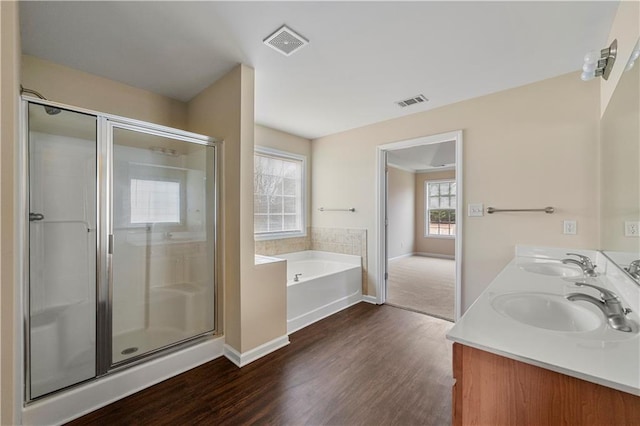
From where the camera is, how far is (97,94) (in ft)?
7.76

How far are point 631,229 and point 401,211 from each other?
5788 millimetres

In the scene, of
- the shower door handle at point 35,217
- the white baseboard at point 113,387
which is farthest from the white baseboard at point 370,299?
the shower door handle at point 35,217

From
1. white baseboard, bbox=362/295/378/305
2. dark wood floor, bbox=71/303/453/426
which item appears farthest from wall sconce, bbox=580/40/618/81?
white baseboard, bbox=362/295/378/305

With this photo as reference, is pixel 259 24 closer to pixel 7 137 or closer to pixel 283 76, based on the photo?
pixel 283 76

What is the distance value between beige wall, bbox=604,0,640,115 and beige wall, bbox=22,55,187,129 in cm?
350

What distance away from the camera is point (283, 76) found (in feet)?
7.87

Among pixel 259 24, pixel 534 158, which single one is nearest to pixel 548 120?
pixel 534 158

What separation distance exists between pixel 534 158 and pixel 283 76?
2435 mm

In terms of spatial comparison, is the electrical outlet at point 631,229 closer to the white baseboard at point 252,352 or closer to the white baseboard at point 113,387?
the white baseboard at point 252,352

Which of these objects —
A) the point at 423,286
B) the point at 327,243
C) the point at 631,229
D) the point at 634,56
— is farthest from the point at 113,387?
the point at 423,286

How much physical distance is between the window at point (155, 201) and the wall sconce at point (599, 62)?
10.7ft

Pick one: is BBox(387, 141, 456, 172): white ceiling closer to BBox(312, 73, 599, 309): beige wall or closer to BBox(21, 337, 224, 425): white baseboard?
BBox(312, 73, 599, 309): beige wall

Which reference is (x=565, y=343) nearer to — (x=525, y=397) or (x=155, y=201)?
(x=525, y=397)

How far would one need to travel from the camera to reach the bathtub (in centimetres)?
287
